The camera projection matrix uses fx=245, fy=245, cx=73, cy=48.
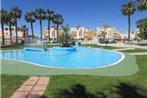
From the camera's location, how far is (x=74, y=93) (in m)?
7.16

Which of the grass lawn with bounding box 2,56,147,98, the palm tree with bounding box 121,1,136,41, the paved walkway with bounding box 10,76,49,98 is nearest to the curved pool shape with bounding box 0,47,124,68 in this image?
the grass lawn with bounding box 2,56,147,98

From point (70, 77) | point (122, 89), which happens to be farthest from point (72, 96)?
point (70, 77)

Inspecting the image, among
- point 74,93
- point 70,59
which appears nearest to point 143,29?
point 70,59

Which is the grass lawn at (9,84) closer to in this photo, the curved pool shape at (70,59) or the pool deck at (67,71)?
the pool deck at (67,71)

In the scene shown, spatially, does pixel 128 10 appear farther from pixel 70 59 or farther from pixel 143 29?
pixel 70 59

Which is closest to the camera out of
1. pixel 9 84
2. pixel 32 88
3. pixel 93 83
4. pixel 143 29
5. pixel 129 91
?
pixel 129 91

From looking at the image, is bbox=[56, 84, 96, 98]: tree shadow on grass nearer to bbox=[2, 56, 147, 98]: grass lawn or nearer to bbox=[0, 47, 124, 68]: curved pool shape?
bbox=[2, 56, 147, 98]: grass lawn

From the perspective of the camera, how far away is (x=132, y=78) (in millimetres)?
9523

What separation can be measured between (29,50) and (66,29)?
8.34 m

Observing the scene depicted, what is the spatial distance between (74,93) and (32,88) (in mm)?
1360

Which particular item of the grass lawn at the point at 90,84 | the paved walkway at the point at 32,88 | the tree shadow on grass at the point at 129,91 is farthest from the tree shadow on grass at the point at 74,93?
the tree shadow on grass at the point at 129,91

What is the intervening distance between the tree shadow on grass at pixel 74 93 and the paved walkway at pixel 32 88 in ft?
1.88

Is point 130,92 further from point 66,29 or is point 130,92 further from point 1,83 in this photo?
point 66,29

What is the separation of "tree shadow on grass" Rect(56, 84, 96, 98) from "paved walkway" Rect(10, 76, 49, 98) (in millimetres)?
573
